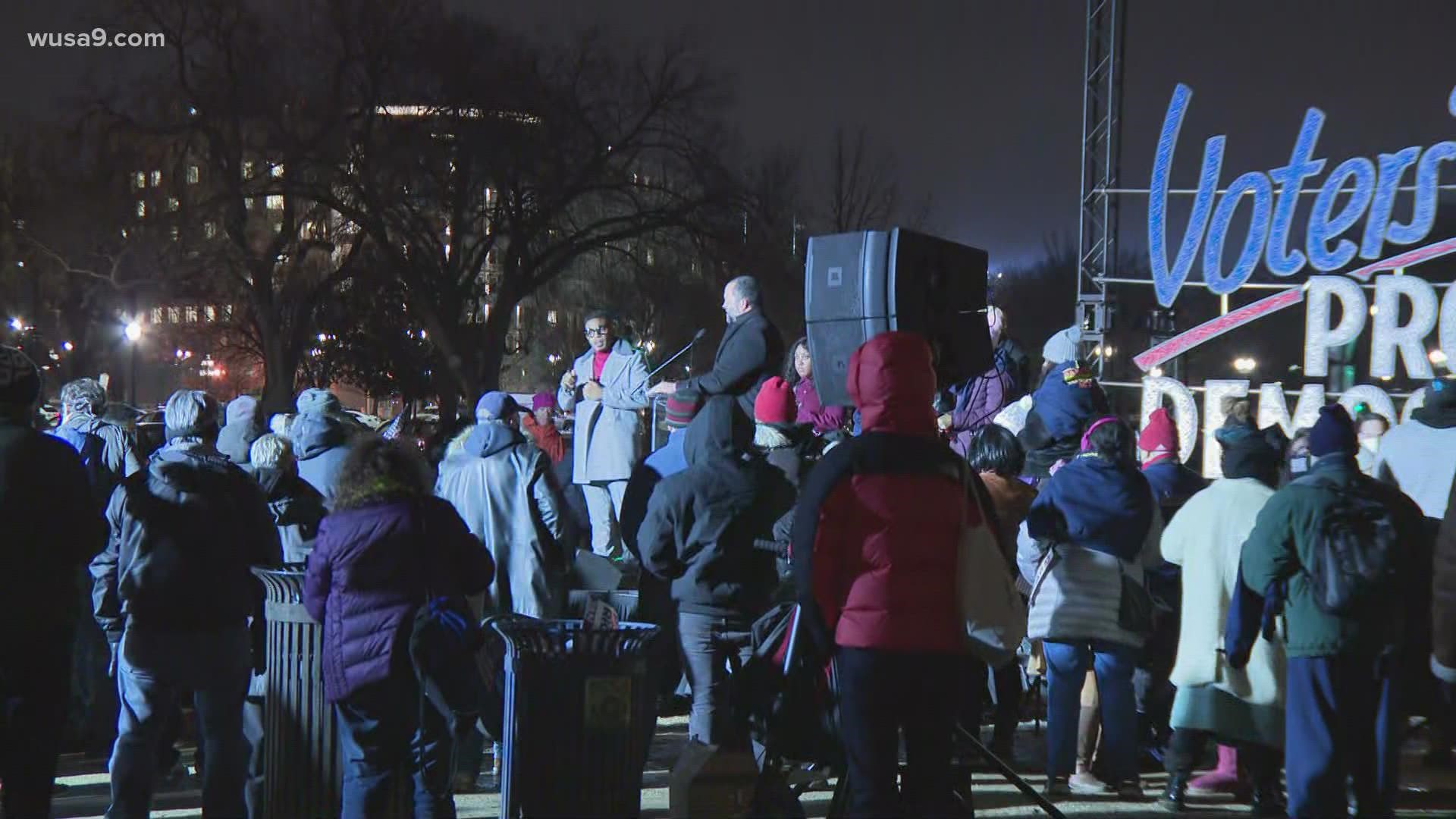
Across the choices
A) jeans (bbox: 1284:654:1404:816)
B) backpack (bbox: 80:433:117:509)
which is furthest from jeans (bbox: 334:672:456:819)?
jeans (bbox: 1284:654:1404:816)

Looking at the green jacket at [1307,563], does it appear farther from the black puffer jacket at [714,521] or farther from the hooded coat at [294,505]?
the hooded coat at [294,505]

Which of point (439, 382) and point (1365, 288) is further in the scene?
point (439, 382)

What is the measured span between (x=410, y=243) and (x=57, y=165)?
8.41 m

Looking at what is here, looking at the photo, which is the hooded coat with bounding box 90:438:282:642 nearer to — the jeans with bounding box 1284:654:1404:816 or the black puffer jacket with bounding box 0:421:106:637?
the black puffer jacket with bounding box 0:421:106:637

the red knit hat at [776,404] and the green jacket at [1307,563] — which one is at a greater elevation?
the red knit hat at [776,404]

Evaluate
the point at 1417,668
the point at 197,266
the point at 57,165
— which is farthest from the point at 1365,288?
the point at 57,165

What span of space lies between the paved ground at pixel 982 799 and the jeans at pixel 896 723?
2101 mm

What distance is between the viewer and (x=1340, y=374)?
50.5 feet

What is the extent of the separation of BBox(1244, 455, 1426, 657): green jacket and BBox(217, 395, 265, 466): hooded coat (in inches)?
197

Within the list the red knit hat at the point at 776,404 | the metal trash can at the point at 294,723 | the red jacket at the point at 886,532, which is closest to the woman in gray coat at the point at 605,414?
the red knit hat at the point at 776,404

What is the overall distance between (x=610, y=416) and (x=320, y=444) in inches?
126

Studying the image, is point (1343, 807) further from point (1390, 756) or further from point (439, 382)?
point (439, 382)

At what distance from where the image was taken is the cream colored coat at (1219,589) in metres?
7.14

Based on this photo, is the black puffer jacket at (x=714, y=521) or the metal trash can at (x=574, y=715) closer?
the metal trash can at (x=574, y=715)
